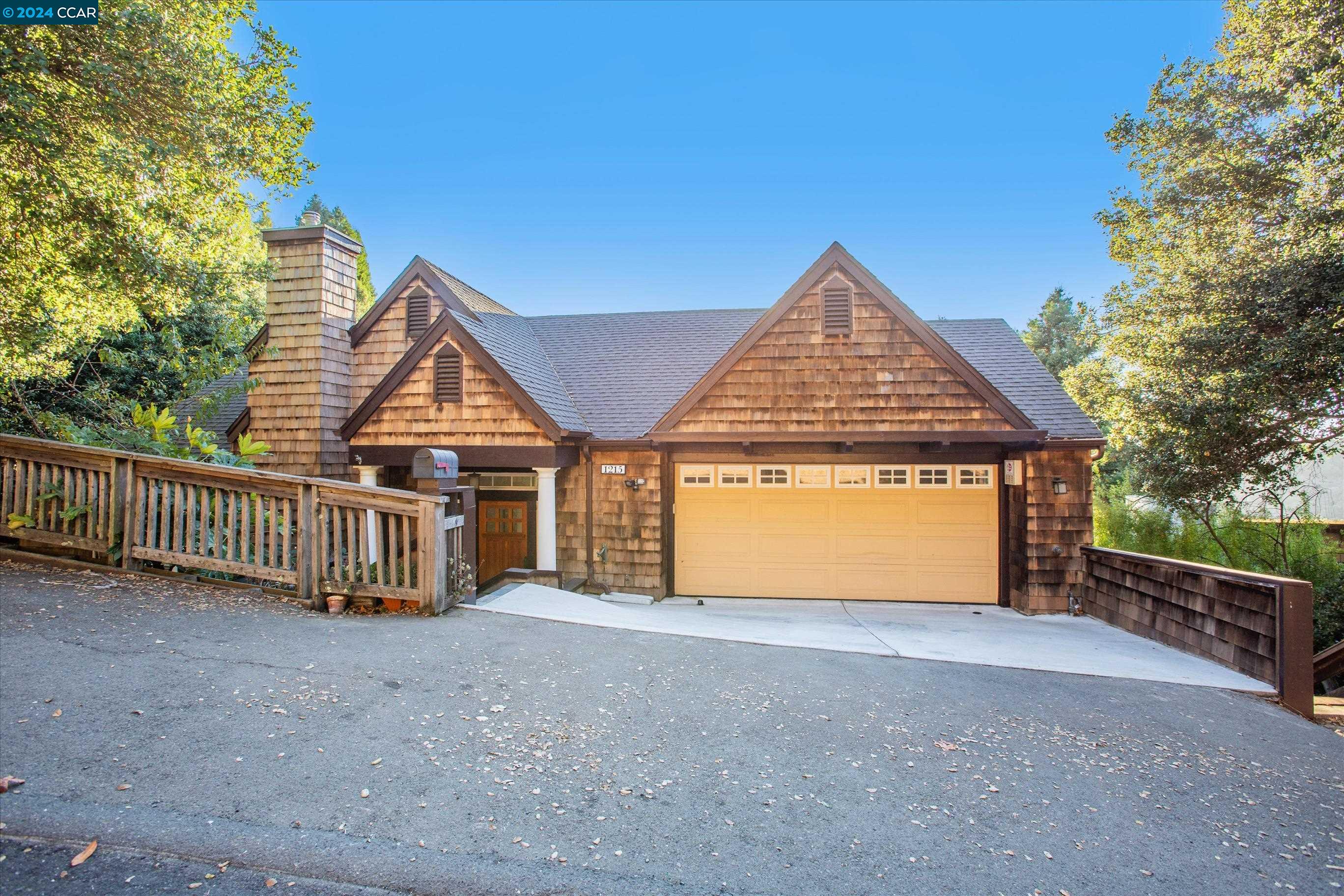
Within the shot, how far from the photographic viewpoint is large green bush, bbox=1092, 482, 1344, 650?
30.0 ft

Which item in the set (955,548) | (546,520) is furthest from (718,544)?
(955,548)

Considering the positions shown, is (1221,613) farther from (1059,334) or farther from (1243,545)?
(1059,334)

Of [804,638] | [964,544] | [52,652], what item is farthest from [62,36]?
[964,544]

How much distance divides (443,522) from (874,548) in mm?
6648

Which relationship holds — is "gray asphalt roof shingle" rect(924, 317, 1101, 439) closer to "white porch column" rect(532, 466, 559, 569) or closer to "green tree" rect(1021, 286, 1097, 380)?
"white porch column" rect(532, 466, 559, 569)

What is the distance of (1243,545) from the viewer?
400 inches

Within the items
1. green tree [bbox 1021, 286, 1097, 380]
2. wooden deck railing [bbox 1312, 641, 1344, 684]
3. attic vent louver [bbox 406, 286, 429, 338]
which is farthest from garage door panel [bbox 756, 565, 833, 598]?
green tree [bbox 1021, 286, 1097, 380]

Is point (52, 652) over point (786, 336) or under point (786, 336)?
under

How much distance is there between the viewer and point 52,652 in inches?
144

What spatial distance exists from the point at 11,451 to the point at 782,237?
67.2ft

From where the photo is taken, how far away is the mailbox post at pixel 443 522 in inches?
211

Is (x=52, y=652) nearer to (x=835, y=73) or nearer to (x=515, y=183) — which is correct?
(x=835, y=73)

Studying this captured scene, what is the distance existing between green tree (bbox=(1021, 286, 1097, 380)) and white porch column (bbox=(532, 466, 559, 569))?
27414mm

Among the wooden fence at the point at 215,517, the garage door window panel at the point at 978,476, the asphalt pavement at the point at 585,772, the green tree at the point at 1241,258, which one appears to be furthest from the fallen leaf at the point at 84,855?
the green tree at the point at 1241,258
